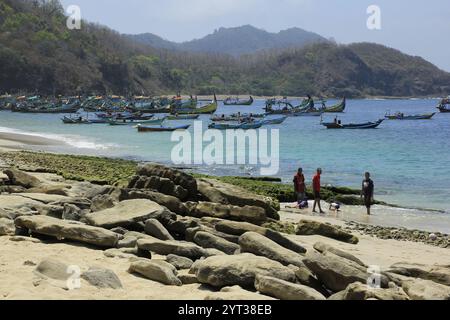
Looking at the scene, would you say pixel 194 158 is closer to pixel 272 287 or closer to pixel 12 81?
pixel 272 287

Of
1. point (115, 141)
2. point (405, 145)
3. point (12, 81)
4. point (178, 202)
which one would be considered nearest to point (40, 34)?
point (12, 81)

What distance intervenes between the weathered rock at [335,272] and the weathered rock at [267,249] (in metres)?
0.64

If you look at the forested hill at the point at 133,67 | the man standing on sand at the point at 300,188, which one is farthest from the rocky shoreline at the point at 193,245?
the forested hill at the point at 133,67

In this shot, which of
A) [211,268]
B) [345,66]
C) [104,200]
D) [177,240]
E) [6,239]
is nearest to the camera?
[211,268]

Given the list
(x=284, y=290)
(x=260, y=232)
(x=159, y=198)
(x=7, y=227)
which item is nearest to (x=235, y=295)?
(x=284, y=290)

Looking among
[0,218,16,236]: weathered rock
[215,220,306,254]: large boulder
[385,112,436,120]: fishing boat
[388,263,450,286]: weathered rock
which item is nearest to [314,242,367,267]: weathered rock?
[215,220,306,254]: large boulder

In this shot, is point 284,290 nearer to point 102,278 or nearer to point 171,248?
point 102,278

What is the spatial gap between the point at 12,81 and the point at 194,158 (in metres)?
94.9

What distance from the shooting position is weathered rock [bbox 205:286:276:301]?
6.23 metres

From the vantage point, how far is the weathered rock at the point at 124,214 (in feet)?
31.7

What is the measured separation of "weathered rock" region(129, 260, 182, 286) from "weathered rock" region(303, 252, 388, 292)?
1655 mm

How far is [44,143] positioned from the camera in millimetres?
39500

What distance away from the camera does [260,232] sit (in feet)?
31.2

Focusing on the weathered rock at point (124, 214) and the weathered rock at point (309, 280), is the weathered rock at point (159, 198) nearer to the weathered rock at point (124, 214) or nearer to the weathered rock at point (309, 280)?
the weathered rock at point (124, 214)
